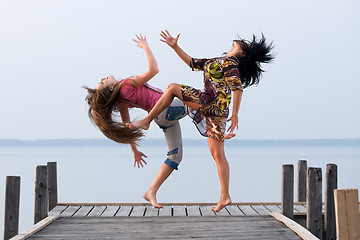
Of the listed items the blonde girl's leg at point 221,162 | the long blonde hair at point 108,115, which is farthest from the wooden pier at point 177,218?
the long blonde hair at point 108,115

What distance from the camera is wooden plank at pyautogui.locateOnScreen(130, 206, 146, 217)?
21.6 feet

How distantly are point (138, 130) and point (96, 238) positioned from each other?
59.6 inches

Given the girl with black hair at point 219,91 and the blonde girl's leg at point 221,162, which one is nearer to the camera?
the girl with black hair at point 219,91

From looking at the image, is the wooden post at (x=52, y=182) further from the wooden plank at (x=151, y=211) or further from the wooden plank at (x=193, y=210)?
the wooden plank at (x=193, y=210)

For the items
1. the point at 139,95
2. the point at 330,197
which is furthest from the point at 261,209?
the point at 139,95

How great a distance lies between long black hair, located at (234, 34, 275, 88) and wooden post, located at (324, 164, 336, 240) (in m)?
1.50

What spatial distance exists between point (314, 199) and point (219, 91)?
1829 mm

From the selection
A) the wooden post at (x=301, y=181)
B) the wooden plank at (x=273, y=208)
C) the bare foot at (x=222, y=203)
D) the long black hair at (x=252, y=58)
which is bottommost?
the wooden plank at (x=273, y=208)

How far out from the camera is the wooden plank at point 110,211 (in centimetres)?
662

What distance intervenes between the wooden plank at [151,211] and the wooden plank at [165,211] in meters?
0.07

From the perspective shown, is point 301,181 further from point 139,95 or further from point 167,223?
point 139,95

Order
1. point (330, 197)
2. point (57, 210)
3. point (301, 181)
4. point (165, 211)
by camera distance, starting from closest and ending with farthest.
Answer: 1. point (330, 197)
2. point (165, 211)
3. point (57, 210)
4. point (301, 181)

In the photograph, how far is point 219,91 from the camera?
584 centimetres

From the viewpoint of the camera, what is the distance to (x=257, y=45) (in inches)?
245
